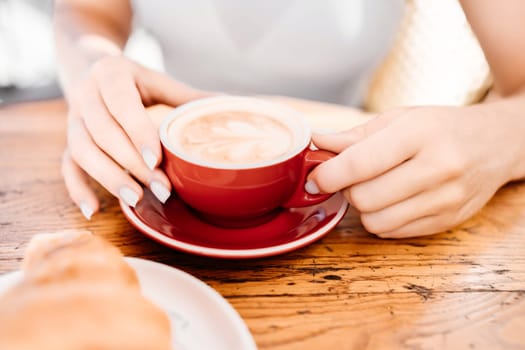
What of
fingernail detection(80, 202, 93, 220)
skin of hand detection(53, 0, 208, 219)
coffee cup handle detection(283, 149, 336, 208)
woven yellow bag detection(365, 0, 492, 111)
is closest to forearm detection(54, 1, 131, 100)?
skin of hand detection(53, 0, 208, 219)

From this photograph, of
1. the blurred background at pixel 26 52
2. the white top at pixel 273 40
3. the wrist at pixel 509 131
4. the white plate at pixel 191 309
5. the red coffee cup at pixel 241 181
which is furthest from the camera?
the blurred background at pixel 26 52

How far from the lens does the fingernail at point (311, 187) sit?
67 centimetres

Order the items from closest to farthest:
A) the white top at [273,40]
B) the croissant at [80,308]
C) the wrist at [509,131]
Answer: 1. the croissant at [80,308]
2. the wrist at [509,131]
3. the white top at [273,40]

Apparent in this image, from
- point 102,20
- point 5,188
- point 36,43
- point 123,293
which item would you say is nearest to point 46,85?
point 36,43

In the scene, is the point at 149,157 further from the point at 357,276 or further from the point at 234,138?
the point at 357,276

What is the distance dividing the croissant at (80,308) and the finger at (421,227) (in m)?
0.37

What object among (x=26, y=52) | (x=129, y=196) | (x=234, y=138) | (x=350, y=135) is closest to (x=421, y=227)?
(x=350, y=135)

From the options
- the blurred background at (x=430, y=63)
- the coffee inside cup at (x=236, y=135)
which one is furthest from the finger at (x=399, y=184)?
the blurred background at (x=430, y=63)

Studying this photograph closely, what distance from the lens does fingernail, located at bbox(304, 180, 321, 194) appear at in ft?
2.20

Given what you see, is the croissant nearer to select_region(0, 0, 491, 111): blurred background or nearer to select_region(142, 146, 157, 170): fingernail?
select_region(142, 146, 157, 170): fingernail

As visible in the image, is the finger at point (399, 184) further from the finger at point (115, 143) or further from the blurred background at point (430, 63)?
the blurred background at point (430, 63)

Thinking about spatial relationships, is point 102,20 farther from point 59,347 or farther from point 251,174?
point 59,347

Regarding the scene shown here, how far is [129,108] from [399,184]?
1.20ft

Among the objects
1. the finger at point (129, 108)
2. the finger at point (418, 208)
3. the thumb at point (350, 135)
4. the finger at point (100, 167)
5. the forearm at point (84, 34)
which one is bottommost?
the forearm at point (84, 34)
